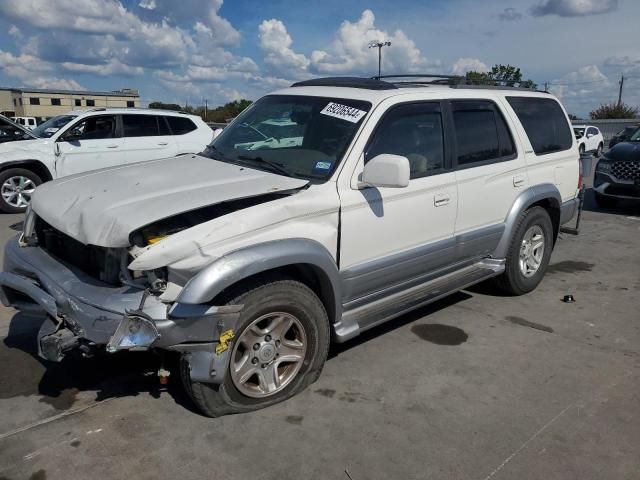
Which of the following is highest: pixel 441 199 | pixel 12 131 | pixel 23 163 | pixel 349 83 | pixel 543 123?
pixel 349 83

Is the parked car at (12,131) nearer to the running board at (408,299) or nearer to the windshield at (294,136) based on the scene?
the windshield at (294,136)

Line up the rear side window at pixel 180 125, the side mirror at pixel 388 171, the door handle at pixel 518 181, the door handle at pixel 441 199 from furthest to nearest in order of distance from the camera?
the rear side window at pixel 180 125
the door handle at pixel 518 181
the door handle at pixel 441 199
the side mirror at pixel 388 171

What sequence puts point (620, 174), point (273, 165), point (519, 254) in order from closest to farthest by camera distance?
1. point (273, 165)
2. point (519, 254)
3. point (620, 174)

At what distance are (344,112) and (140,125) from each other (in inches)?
298

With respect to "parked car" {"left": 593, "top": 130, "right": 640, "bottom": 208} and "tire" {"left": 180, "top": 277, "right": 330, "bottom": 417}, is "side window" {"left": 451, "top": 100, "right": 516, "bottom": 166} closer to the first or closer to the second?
"tire" {"left": 180, "top": 277, "right": 330, "bottom": 417}

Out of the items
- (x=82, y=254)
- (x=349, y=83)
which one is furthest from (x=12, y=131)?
(x=349, y=83)

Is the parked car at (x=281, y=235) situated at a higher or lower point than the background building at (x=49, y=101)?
lower

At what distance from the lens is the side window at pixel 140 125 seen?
10.3 meters

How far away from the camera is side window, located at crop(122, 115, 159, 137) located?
33.9 ft

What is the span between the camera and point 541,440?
123 inches

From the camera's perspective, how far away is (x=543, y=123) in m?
5.48

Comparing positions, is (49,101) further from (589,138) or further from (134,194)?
(134,194)

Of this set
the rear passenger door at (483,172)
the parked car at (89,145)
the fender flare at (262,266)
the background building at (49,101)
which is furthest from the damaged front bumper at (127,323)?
the background building at (49,101)

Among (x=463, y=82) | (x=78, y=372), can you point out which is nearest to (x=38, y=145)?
(x=78, y=372)
